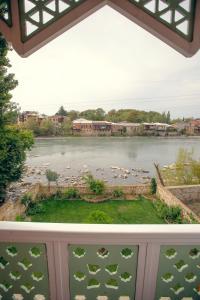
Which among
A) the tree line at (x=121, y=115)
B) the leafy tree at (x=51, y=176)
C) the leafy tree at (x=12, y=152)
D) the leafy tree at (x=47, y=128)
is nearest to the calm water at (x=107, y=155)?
the leafy tree at (x=47, y=128)

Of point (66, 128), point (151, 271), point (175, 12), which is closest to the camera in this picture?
point (175, 12)

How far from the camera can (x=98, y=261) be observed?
86cm

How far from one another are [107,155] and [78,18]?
18926 millimetres

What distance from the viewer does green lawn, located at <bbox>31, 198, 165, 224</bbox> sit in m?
11.0

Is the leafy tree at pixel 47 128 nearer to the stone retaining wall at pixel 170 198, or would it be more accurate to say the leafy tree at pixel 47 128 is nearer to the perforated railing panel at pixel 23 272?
the stone retaining wall at pixel 170 198

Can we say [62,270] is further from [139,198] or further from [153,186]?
[153,186]

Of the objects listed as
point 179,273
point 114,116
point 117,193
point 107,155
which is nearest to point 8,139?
point 179,273

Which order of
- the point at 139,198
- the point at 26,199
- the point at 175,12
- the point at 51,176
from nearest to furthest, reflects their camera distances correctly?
1. the point at 175,12
2. the point at 26,199
3. the point at 139,198
4. the point at 51,176

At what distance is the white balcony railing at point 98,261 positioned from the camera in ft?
2.69

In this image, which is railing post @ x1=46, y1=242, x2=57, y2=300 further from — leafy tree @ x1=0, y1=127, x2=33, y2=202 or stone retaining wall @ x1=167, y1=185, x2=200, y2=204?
stone retaining wall @ x1=167, y1=185, x2=200, y2=204

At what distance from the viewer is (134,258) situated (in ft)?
2.79

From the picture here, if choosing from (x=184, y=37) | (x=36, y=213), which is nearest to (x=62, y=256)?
(x=184, y=37)

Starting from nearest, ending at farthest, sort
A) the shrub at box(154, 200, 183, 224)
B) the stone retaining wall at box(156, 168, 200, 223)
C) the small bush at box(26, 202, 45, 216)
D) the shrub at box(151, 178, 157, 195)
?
the stone retaining wall at box(156, 168, 200, 223)
the shrub at box(154, 200, 183, 224)
the small bush at box(26, 202, 45, 216)
the shrub at box(151, 178, 157, 195)

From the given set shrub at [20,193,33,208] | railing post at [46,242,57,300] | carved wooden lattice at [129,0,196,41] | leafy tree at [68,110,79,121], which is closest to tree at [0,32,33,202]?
shrub at [20,193,33,208]
